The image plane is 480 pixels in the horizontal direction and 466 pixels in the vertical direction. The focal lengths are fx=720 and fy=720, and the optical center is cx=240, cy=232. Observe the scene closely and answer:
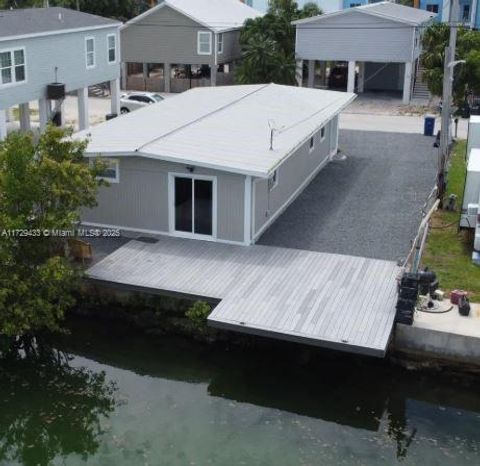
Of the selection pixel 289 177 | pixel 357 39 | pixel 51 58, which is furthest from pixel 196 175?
pixel 357 39

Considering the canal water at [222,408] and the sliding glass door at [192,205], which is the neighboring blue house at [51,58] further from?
the canal water at [222,408]

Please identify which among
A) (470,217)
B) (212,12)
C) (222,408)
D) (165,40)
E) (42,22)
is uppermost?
(212,12)

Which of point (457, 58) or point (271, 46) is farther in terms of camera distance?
point (271, 46)

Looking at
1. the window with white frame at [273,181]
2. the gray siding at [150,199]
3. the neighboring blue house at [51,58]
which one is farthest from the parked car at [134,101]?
the gray siding at [150,199]

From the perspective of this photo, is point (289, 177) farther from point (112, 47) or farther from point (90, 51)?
point (112, 47)

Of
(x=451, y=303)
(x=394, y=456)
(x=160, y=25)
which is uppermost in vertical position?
(x=160, y=25)

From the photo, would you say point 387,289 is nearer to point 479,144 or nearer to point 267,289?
point 267,289

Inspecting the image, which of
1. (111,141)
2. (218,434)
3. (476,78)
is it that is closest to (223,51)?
(476,78)
